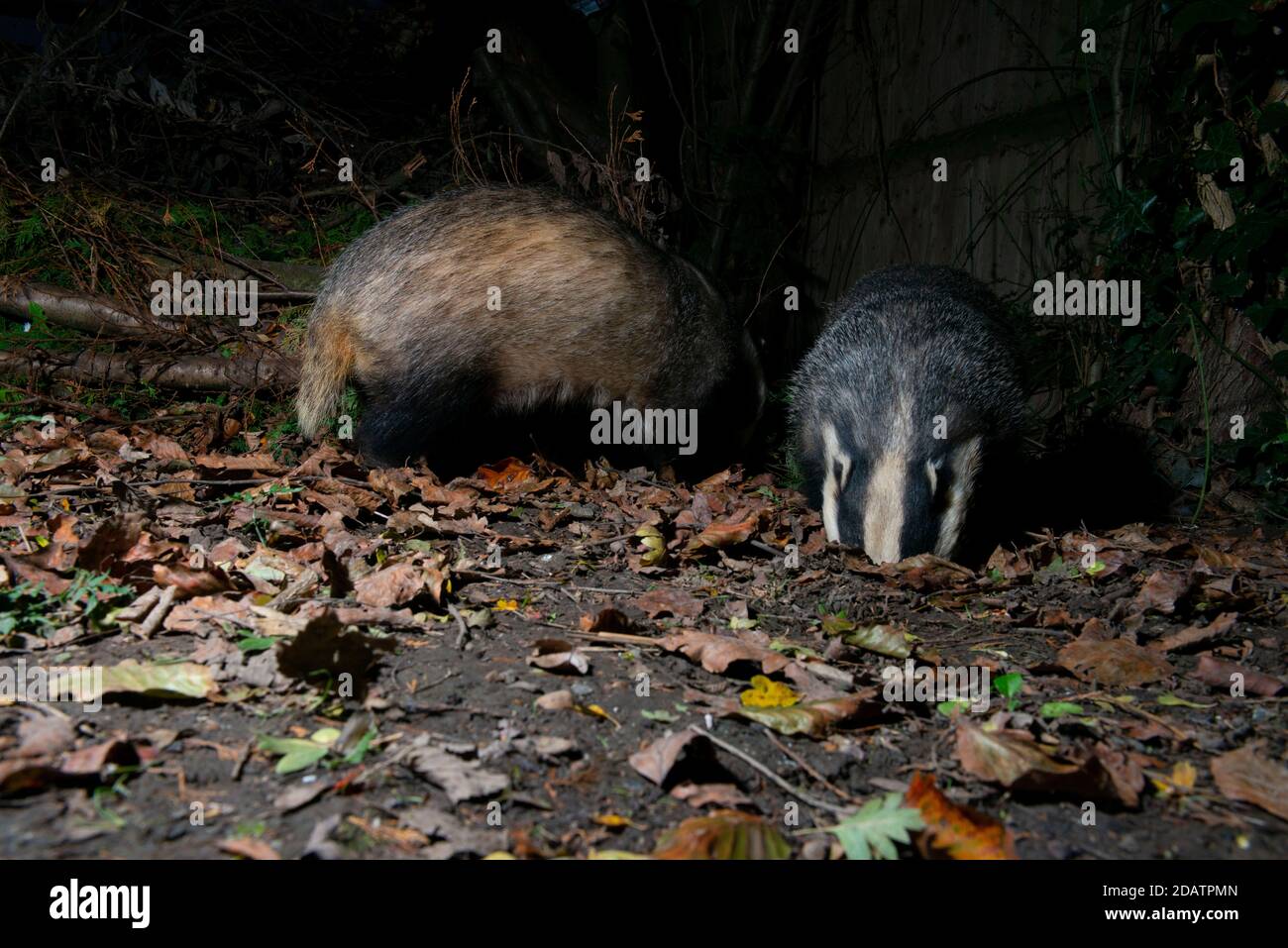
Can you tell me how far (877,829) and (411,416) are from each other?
10.5ft

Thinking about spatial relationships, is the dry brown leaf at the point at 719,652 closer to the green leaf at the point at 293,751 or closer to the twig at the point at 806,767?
the twig at the point at 806,767

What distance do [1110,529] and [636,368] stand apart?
234cm

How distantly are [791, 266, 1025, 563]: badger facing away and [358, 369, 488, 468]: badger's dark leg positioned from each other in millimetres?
1644

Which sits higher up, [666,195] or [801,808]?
[666,195]

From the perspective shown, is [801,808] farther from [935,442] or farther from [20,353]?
[20,353]

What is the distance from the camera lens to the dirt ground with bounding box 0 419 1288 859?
5.29 ft

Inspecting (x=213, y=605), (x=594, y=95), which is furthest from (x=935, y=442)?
(x=594, y=95)

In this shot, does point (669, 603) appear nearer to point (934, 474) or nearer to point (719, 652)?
point (719, 652)

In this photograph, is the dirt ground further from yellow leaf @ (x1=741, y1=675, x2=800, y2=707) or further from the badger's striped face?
the badger's striped face

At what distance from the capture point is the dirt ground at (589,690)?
161 centimetres

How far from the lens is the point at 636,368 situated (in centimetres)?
480

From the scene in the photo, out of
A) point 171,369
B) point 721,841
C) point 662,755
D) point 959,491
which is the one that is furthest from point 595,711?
point 171,369
